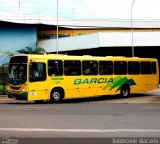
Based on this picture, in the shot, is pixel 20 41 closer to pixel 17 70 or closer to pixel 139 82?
pixel 139 82

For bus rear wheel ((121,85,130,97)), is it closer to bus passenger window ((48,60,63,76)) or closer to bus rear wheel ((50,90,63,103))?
bus rear wheel ((50,90,63,103))

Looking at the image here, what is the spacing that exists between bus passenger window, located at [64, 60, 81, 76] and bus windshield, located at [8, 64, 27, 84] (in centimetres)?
261

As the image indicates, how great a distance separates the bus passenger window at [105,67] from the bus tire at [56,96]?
3.20 meters

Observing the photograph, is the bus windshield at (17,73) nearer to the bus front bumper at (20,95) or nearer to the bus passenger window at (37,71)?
the bus passenger window at (37,71)

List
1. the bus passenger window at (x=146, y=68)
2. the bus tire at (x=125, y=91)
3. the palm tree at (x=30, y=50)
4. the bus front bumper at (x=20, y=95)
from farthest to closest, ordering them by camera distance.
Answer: the palm tree at (x=30, y=50) → the bus passenger window at (x=146, y=68) → the bus tire at (x=125, y=91) → the bus front bumper at (x=20, y=95)

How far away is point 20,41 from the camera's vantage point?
55.2 meters

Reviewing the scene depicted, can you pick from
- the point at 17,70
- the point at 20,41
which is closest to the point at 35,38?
the point at 20,41

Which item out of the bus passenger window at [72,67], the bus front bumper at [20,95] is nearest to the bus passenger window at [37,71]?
the bus front bumper at [20,95]

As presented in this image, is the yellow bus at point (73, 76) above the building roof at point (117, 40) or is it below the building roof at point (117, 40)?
below

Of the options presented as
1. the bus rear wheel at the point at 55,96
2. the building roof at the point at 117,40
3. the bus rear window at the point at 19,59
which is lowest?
the bus rear wheel at the point at 55,96

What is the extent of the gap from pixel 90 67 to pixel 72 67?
1434mm

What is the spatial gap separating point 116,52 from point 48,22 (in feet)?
31.9

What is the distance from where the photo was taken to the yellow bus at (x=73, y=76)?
893 inches

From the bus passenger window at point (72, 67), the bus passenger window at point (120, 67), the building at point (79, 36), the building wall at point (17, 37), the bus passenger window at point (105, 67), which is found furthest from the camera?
the building wall at point (17, 37)
